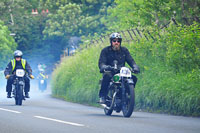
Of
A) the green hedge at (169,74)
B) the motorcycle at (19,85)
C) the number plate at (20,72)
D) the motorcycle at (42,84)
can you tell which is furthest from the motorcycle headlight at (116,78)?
the motorcycle at (42,84)

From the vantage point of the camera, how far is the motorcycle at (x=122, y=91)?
13.0 meters

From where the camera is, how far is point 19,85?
19.8m

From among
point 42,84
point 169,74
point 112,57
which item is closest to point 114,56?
point 112,57

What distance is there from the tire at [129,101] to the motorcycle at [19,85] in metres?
7.08

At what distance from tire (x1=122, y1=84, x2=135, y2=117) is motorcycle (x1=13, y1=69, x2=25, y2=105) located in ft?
23.2

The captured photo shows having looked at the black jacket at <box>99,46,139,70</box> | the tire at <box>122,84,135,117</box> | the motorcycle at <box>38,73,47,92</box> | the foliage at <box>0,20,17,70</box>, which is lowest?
the tire at <box>122,84,135,117</box>

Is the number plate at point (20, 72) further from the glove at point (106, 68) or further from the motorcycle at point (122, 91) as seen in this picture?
→ the glove at point (106, 68)

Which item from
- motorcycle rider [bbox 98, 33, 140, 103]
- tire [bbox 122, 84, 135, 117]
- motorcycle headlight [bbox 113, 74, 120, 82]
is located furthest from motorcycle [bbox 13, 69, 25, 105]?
tire [bbox 122, 84, 135, 117]

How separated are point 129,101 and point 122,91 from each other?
302 millimetres

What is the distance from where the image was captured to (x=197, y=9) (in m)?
21.0

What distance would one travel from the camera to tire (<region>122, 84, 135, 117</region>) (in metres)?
12.8

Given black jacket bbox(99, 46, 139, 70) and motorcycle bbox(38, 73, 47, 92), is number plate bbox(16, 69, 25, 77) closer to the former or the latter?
black jacket bbox(99, 46, 139, 70)

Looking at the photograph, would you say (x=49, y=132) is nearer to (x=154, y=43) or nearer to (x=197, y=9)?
(x=154, y=43)

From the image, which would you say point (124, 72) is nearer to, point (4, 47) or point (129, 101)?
point (129, 101)
